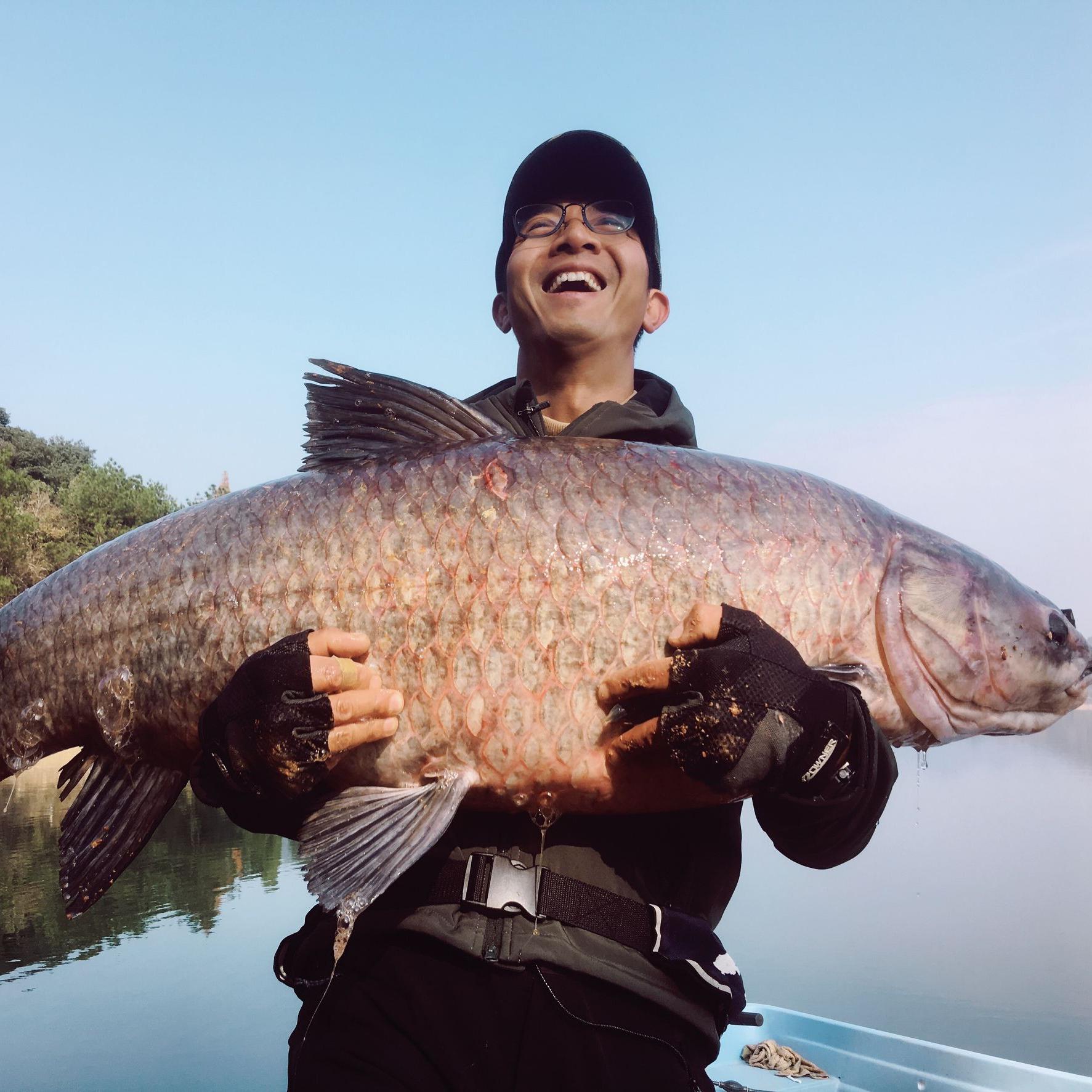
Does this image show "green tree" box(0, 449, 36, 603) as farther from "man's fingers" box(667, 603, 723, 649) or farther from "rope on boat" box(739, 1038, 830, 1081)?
"man's fingers" box(667, 603, 723, 649)

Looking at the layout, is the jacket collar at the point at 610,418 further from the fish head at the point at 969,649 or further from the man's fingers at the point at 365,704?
the man's fingers at the point at 365,704

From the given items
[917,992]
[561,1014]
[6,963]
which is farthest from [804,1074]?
[917,992]

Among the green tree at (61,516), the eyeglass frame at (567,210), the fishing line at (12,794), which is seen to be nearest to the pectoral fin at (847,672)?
the eyeglass frame at (567,210)

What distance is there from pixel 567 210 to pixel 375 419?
1181 mm

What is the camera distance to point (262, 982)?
10258mm

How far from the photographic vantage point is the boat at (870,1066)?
16.7 feet

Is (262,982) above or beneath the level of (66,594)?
beneath

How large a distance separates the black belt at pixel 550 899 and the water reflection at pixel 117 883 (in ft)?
33.7

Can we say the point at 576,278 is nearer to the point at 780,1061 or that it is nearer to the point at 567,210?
the point at 567,210

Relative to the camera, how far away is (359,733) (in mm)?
2291

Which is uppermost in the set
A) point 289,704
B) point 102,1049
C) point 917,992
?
point 289,704

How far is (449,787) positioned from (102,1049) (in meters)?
8.06

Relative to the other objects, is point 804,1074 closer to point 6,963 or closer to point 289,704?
point 289,704

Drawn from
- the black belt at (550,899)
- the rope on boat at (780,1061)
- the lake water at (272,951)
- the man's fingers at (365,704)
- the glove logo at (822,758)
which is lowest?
the lake water at (272,951)
